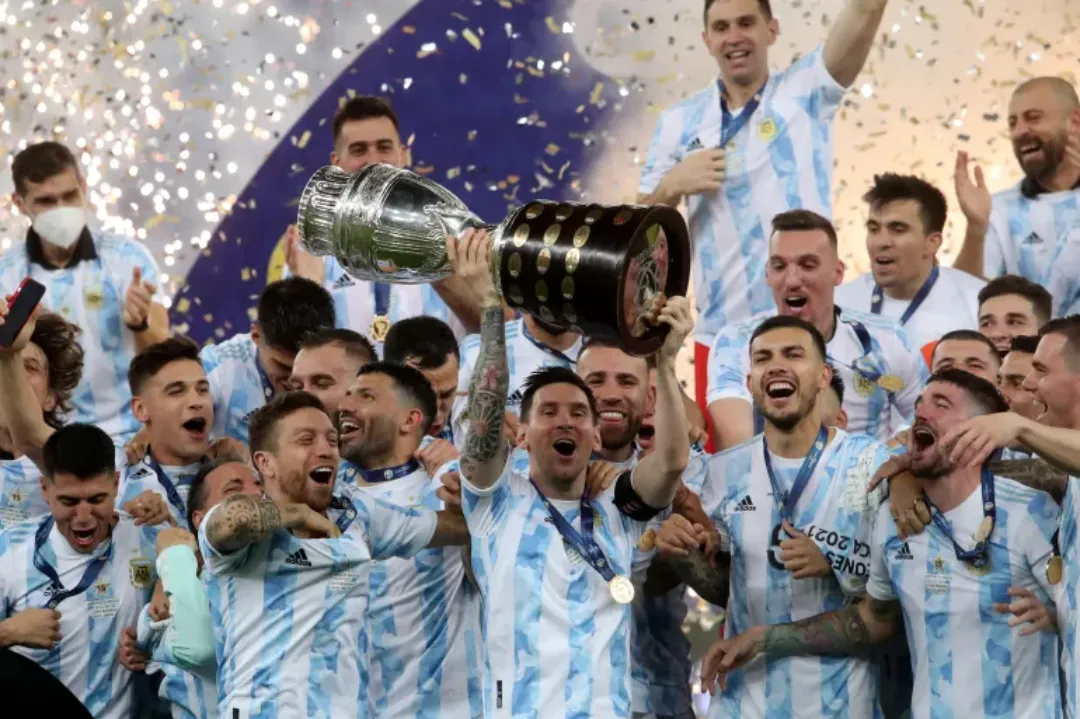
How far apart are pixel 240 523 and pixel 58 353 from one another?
179 cm

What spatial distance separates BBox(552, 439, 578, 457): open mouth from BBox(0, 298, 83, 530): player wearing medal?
160 cm

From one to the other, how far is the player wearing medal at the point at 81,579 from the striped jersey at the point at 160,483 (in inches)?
9.1

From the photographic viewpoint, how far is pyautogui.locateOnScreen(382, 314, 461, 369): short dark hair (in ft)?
17.8

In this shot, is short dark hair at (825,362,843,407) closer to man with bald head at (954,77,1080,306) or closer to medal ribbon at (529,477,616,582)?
medal ribbon at (529,477,616,582)

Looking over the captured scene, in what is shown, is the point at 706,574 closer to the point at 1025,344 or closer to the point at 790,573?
the point at 790,573

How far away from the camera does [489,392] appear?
14.1 ft

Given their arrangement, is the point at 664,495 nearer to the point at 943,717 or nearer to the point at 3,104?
the point at 943,717

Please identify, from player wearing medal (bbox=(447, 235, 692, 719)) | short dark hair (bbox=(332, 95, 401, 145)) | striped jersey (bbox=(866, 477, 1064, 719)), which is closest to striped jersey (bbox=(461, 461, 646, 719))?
player wearing medal (bbox=(447, 235, 692, 719))

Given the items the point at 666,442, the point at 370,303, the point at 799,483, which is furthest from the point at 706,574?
the point at 370,303

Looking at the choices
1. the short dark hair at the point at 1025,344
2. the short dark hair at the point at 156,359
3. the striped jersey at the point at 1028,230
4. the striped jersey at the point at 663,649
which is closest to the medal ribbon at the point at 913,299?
the striped jersey at the point at 1028,230

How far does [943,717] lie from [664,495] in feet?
3.21

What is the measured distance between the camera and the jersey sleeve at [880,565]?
4.73m

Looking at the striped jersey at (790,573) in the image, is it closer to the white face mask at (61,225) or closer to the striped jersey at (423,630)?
the striped jersey at (423,630)

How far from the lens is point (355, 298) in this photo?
641 centimetres
